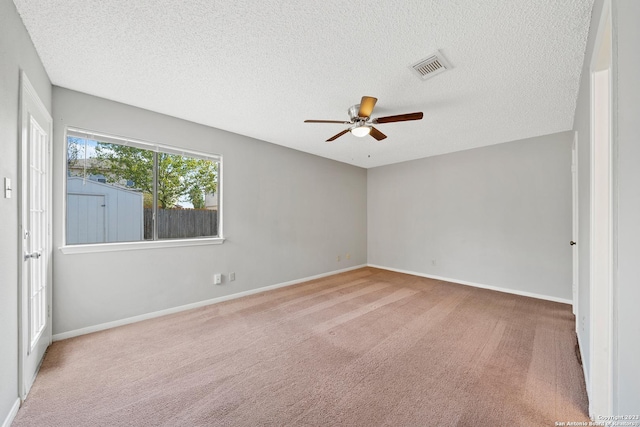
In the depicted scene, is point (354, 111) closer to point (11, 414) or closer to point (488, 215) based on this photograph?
point (488, 215)

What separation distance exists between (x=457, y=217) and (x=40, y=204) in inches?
224

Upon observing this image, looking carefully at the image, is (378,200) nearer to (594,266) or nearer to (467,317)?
(467,317)

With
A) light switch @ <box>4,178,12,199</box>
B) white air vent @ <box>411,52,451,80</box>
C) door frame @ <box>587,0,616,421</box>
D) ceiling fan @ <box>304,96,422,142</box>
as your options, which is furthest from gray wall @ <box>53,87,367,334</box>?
door frame @ <box>587,0,616,421</box>

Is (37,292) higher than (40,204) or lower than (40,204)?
lower

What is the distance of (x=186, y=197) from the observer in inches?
133

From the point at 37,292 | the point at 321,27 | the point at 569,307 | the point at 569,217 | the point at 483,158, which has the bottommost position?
the point at 569,307

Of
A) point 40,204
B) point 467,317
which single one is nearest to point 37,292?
point 40,204

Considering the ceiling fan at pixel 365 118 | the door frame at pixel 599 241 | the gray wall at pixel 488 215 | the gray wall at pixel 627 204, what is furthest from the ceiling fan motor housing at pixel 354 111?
the gray wall at pixel 488 215

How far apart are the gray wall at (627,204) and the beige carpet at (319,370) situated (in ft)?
3.15

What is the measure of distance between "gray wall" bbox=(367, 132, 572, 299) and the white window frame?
3.74 metres

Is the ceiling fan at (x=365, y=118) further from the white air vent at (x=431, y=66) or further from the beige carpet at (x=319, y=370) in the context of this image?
the beige carpet at (x=319, y=370)

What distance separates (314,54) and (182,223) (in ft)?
8.88

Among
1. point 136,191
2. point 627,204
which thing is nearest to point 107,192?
point 136,191

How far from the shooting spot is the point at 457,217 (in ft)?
15.3
